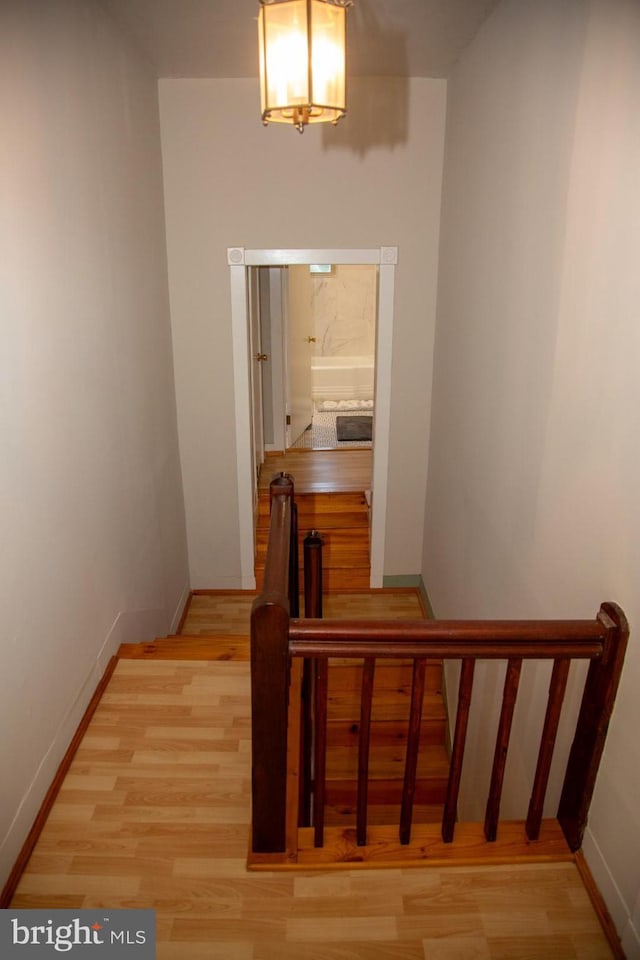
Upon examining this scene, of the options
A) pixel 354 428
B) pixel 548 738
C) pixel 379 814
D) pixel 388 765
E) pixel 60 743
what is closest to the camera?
pixel 548 738

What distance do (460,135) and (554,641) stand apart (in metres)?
2.75

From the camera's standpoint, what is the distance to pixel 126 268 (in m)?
2.97

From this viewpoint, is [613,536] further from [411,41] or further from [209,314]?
[209,314]

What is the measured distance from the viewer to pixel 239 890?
5.53 ft

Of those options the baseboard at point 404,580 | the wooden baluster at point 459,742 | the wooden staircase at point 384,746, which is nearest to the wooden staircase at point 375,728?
the wooden staircase at point 384,746

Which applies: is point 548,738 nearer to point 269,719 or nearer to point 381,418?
point 269,719

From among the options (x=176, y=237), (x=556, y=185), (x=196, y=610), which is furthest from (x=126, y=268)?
(x=196, y=610)

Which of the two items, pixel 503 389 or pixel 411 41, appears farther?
pixel 411 41

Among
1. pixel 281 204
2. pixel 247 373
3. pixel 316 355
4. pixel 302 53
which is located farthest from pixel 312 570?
pixel 316 355

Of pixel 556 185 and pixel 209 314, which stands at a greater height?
pixel 556 185

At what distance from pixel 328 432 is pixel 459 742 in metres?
5.35

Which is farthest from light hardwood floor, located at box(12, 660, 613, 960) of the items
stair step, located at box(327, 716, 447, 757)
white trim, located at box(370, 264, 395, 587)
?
white trim, located at box(370, 264, 395, 587)

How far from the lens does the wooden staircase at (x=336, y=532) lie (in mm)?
4535

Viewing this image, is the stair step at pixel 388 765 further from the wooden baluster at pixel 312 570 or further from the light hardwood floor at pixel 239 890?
the light hardwood floor at pixel 239 890
